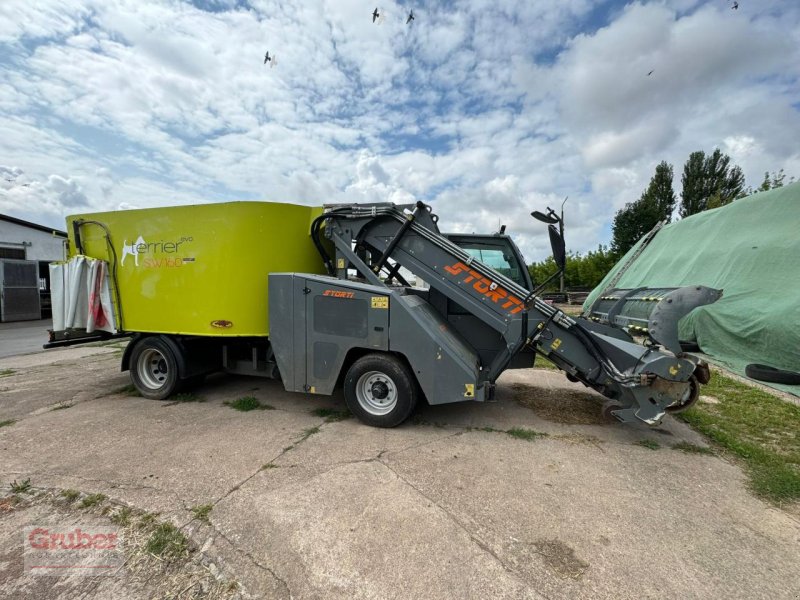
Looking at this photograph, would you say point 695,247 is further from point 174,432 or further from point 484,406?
point 174,432

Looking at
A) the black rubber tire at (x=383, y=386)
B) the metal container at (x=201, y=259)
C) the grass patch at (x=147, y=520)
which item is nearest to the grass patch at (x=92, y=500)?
the grass patch at (x=147, y=520)

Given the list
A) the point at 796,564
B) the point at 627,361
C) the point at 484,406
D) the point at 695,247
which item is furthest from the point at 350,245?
the point at 695,247

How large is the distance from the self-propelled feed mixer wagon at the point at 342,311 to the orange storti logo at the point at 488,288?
0.02 metres

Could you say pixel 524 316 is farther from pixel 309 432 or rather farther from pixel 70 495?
pixel 70 495

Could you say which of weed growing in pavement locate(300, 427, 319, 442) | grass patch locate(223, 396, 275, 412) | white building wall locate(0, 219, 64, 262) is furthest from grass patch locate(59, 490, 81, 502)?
white building wall locate(0, 219, 64, 262)

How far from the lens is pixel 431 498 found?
9.55 ft

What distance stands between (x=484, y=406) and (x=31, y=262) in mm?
21418

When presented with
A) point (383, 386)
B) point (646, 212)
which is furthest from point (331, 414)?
point (646, 212)

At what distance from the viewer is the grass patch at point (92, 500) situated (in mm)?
2792

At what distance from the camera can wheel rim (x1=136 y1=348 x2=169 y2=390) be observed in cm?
539

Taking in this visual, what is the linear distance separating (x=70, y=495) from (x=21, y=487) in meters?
0.51

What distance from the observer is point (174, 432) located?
416 cm

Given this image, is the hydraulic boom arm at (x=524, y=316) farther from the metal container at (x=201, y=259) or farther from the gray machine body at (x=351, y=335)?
the metal container at (x=201, y=259)

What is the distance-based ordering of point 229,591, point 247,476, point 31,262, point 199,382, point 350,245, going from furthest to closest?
point 31,262 → point 199,382 → point 350,245 → point 247,476 → point 229,591
